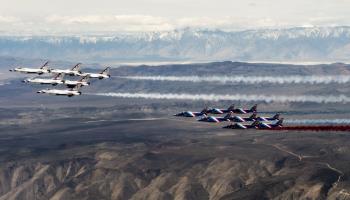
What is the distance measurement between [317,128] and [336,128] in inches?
202

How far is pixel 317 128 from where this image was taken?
189 metres

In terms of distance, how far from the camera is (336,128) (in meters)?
188
